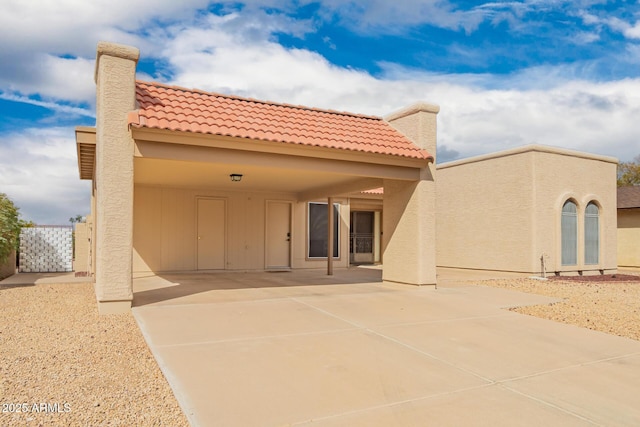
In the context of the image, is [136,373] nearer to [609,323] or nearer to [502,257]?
[609,323]

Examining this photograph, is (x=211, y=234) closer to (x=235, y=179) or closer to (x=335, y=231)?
(x=235, y=179)

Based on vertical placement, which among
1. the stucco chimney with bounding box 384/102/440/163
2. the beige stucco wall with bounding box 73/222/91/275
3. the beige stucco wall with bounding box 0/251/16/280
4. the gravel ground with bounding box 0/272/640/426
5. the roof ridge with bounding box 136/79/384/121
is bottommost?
the gravel ground with bounding box 0/272/640/426

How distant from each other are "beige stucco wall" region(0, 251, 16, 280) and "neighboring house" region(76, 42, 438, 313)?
151 inches

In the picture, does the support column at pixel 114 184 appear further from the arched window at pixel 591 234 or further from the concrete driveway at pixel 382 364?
the arched window at pixel 591 234

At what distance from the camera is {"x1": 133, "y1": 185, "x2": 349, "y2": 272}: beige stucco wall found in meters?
14.2

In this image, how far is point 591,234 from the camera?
17.6 meters

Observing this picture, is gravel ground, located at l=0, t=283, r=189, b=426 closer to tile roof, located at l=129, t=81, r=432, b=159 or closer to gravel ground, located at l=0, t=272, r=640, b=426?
gravel ground, located at l=0, t=272, r=640, b=426

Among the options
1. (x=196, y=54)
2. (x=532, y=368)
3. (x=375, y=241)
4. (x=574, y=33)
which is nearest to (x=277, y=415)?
(x=532, y=368)

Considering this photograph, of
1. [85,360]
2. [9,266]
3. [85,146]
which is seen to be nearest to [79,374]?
[85,360]

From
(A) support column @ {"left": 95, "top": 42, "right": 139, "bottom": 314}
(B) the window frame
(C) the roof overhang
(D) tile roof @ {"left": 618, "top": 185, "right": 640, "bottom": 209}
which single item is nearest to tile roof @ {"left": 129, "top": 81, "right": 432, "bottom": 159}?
(A) support column @ {"left": 95, "top": 42, "right": 139, "bottom": 314}

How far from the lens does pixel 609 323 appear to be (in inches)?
303

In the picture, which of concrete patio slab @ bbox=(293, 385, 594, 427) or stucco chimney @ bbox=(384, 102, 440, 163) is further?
stucco chimney @ bbox=(384, 102, 440, 163)

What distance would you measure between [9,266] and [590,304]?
17278 millimetres

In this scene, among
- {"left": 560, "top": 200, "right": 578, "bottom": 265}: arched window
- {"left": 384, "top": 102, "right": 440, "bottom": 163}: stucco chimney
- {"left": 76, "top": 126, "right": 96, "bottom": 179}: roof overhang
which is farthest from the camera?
{"left": 560, "top": 200, "right": 578, "bottom": 265}: arched window
